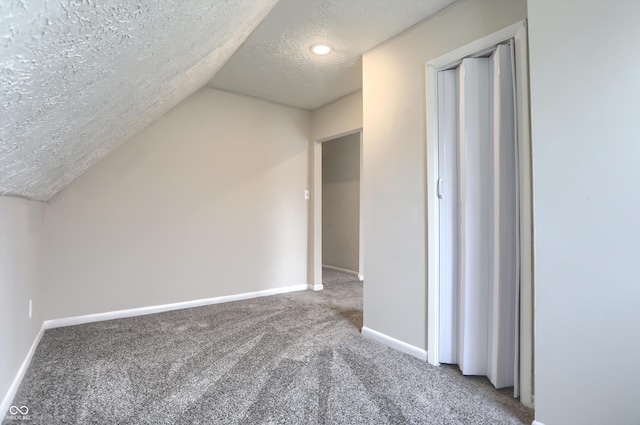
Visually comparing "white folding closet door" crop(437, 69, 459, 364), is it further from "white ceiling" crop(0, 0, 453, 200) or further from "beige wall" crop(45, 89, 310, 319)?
"beige wall" crop(45, 89, 310, 319)

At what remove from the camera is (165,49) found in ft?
3.71

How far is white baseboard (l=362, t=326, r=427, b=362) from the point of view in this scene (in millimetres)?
2143

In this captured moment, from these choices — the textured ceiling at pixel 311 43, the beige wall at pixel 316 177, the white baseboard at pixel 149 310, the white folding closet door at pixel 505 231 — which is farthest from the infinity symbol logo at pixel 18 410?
the beige wall at pixel 316 177

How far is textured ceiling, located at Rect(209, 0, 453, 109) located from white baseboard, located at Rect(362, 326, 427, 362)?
226 cm

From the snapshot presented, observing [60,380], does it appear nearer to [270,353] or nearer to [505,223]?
[270,353]

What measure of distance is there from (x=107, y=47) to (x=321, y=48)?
2.06 m

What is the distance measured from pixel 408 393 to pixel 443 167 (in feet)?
4.52

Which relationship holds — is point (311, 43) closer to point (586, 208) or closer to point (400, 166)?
point (400, 166)

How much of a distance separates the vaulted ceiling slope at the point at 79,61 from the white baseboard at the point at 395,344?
220 cm

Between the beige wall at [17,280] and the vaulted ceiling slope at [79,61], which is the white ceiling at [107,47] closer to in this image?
the vaulted ceiling slope at [79,61]

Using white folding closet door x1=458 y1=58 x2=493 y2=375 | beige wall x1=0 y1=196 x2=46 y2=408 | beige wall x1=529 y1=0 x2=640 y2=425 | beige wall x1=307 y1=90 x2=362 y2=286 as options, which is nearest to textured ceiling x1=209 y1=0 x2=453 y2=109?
beige wall x1=307 y1=90 x2=362 y2=286

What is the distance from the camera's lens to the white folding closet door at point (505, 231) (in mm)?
1766

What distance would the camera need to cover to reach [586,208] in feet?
4.21

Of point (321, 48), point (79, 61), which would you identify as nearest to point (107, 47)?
point (79, 61)
